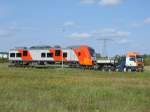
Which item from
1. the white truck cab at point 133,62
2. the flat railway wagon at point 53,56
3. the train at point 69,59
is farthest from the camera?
the flat railway wagon at point 53,56

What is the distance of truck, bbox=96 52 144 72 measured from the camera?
64312 mm

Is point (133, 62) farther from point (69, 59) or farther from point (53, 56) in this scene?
point (53, 56)

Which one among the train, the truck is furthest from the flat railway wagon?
the truck

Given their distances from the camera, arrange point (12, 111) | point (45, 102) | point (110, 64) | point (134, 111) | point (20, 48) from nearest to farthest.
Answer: point (12, 111)
point (134, 111)
point (45, 102)
point (110, 64)
point (20, 48)

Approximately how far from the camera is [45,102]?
16.6 metres

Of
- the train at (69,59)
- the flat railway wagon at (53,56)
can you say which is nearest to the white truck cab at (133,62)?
the train at (69,59)

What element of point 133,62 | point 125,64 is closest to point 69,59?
point 125,64

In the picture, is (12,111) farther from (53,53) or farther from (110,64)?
(53,53)

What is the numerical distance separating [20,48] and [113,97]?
5952 cm

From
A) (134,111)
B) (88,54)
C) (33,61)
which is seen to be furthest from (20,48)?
(134,111)

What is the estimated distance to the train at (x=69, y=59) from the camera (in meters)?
64.7

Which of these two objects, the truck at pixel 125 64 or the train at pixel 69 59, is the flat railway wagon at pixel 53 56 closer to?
the train at pixel 69 59

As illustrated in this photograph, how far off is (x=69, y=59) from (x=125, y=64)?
9171 mm

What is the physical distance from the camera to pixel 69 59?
69500 mm
